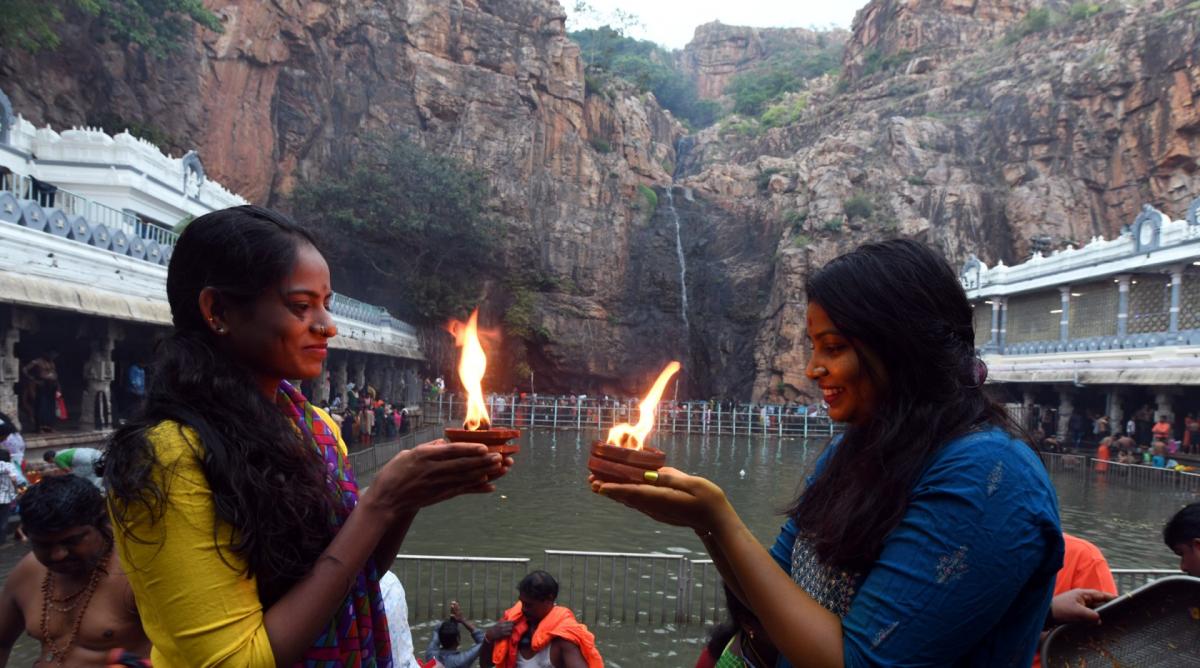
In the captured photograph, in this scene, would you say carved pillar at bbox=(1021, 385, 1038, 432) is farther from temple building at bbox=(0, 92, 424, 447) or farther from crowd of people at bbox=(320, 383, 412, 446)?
temple building at bbox=(0, 92, 424, 447)

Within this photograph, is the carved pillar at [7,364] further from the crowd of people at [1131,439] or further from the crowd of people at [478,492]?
the crowd of people at [1131,439]

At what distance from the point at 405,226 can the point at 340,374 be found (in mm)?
9271

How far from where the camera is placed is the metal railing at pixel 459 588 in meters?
6.47

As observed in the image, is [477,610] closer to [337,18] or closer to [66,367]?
[66,367]

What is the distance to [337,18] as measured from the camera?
1334 inches

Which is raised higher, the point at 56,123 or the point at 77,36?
the point at 77,36

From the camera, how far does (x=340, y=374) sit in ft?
80.2

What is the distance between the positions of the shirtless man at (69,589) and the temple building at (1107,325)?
24187 mm

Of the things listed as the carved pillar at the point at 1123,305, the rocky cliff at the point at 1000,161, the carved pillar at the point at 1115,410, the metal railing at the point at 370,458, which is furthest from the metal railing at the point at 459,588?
the rocky cliff at the point at 1000,161

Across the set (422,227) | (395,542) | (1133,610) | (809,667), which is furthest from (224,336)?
(422,227)

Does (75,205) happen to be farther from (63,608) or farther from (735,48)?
(735,48)

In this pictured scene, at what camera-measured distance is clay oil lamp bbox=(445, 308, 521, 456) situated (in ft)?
4.55

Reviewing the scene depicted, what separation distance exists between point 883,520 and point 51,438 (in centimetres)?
1331

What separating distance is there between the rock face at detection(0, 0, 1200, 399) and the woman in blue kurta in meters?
30.8
